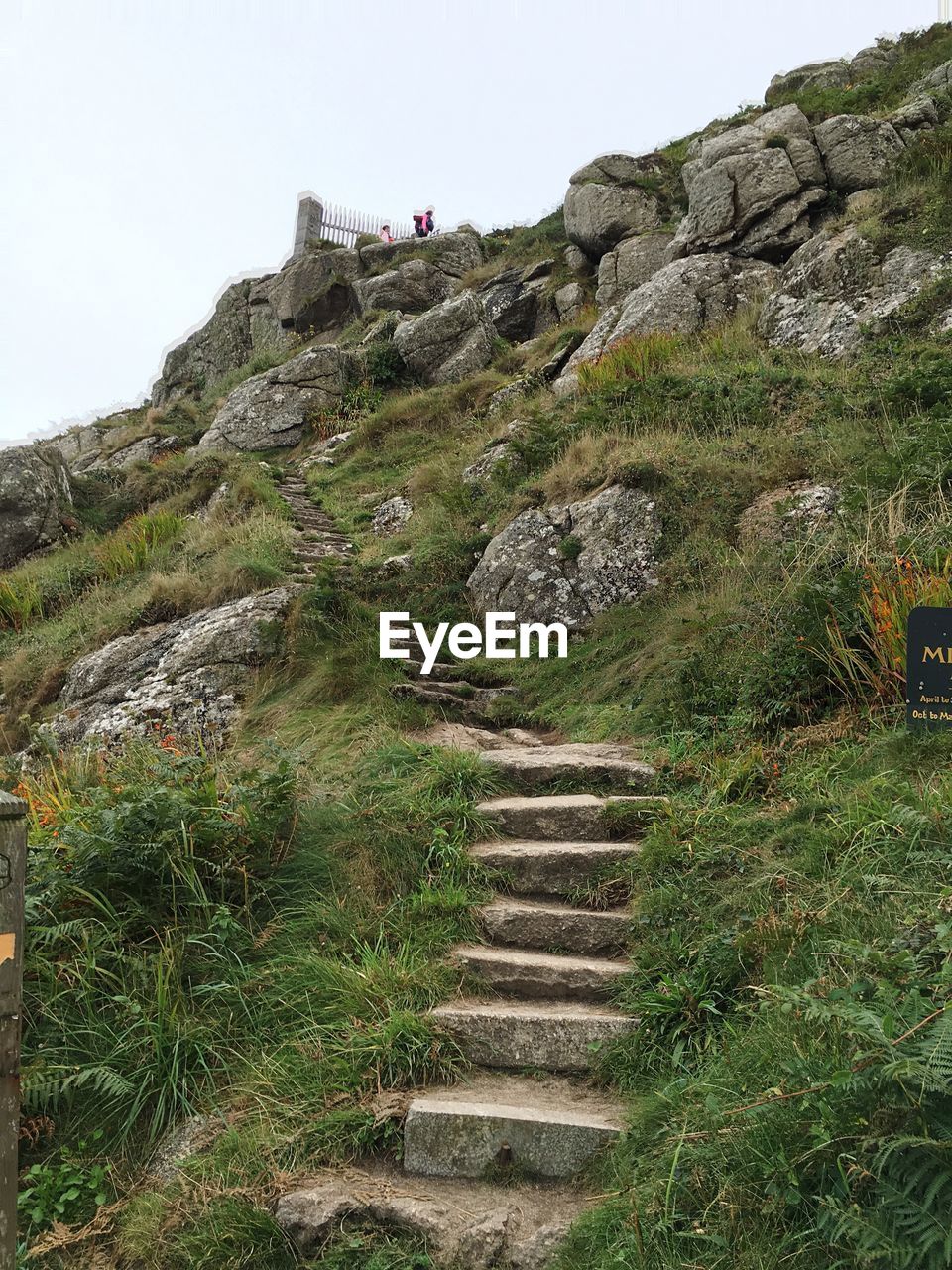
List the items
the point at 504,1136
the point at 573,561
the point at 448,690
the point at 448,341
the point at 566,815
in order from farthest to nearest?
the point at 448,341 → the point at 573,561 → the point at 448,690 → the point at 566,815 → the point at 504,1136

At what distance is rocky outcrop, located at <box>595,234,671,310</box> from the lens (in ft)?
60.2

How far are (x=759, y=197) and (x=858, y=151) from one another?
70.7 inches

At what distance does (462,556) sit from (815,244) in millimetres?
7749

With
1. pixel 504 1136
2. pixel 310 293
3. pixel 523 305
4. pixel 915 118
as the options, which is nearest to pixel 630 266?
pixel 523 305

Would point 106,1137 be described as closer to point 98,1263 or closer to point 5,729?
point 98,1263

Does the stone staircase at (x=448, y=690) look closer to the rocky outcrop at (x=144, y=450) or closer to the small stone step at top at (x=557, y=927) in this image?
the small stone step at top at (x=557, y=927)

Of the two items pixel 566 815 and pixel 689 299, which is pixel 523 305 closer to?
pixel 689 299

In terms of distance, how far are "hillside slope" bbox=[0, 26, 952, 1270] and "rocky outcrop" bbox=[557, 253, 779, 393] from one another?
109cm

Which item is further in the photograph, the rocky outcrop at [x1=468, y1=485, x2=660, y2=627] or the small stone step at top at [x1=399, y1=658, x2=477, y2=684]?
the rocky outcrop at [x1=468, y1=485, x2=660, y2=627]

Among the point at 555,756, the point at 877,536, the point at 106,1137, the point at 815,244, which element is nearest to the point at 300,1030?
the point at 106,1137

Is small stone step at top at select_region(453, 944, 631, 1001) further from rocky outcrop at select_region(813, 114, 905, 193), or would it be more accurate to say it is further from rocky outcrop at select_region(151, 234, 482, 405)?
rocky outcrop at select_region(151, 234, 482, 405)

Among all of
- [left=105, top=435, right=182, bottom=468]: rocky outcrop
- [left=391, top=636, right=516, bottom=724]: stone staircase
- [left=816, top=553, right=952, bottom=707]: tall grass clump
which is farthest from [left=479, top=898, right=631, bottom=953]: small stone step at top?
[left=105, top=435, right=182, bottom=468]: rocky outcrop

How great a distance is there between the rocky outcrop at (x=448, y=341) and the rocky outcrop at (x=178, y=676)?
424 inches

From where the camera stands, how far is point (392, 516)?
13516mm
